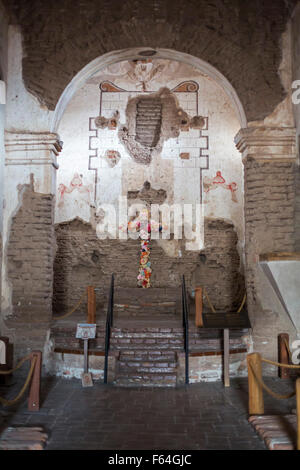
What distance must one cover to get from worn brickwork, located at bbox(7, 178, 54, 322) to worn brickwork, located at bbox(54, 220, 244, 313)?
3613 millimetres

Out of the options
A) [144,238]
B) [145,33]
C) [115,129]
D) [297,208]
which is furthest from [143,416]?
[115,129]

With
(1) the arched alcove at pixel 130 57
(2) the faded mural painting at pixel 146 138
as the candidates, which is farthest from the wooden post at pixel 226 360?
(2) the faded mural painting at pixel 146 138

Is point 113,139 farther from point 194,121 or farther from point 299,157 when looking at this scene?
point 299,157

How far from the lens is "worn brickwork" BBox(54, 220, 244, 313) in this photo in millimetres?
10953

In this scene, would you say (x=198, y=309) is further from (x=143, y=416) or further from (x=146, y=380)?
(x=143, y=416)

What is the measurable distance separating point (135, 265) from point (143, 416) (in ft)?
19.6

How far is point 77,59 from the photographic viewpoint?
24.9ft

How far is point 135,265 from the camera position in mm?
10953

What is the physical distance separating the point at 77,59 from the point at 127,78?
3869 mm

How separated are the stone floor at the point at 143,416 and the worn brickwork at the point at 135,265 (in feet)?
14.3

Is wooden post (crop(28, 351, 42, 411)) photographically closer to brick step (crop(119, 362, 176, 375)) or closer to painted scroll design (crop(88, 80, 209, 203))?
brick step (crop(119, 362, 176, 375))

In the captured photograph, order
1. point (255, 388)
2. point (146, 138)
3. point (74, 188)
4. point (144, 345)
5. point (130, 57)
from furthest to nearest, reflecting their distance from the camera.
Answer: point (146, 138), point (74, 188), point (130, 57), point (144, 345), point (255, 388)

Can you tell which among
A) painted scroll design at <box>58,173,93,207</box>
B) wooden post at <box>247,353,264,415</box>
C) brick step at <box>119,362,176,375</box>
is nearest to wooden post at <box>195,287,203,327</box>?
brick step at <box>119,362,176,375</box>

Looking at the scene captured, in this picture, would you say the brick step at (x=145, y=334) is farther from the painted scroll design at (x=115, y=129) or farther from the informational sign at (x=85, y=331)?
the painted scroll design at (x=115, y=129)
